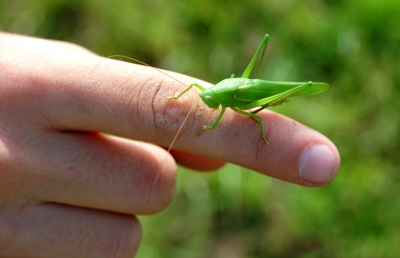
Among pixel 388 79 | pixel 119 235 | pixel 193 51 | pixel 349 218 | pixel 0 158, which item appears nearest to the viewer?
pixel 0 158

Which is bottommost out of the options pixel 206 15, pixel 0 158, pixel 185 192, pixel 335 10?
pixel 185 192

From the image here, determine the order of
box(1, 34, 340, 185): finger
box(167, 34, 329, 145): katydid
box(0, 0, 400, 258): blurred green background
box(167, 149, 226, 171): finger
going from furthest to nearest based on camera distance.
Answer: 1. box(0, 0, 400, 258): blurred green background
2. box(167, 149, 226, 171): finger
3. box(167, 34, 329, 145): katydid
4. box(1, 34, 340, 185): finger

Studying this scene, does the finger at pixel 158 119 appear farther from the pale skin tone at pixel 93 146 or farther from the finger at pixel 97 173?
the finger at pixel 97 173

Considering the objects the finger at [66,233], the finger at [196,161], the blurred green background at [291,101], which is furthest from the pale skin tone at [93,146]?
the blurred green background at [291,101]

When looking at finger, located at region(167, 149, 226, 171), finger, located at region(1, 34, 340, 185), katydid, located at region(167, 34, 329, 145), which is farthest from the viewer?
finger, located at region(167, 149, 226, 171)

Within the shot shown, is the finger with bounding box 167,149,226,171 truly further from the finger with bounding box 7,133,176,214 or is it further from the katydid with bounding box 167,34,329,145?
the katydid with bounding box 167,34,329,145

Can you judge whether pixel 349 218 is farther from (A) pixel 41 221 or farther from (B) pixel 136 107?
(A) pixel 41 221

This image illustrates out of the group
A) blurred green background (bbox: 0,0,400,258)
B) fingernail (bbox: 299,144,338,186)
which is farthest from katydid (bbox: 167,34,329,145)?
blurred green background (bbox: 0,0,400,258)

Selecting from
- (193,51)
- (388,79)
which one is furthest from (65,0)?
(388,79)
